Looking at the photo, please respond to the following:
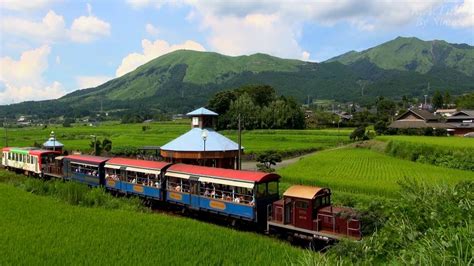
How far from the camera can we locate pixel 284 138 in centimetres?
7044

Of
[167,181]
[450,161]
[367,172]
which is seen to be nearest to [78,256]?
[167,181]

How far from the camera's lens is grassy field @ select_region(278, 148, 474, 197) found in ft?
79.8

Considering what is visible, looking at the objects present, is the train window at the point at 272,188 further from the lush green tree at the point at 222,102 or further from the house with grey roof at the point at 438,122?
the lush green tree at the point at 222,102

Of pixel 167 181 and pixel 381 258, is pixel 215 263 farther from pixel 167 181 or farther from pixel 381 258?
pixel 167 181

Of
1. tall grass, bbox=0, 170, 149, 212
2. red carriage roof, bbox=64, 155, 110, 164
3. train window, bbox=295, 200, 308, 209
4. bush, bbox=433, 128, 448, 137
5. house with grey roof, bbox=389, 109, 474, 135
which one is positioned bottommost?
tall grass, bbox=0, 170, 149, 212

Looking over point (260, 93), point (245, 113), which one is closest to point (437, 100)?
point (260, 93)

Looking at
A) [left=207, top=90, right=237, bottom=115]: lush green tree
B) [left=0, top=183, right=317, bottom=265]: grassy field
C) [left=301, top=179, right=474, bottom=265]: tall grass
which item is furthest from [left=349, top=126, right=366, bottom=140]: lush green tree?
[left=301, top=179, right=474, bottom=265]: tall grass

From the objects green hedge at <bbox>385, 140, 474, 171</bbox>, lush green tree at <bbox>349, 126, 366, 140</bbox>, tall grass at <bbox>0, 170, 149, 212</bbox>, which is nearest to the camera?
tall grass at <bbox>0, 170, 149, 212</bbox>

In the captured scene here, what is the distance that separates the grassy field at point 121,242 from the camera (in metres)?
12.0

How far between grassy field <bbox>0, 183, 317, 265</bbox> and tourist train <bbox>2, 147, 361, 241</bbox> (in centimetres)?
229

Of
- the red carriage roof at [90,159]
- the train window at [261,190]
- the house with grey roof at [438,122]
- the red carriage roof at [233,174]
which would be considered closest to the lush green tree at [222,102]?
the house with grey roof at [438,122]

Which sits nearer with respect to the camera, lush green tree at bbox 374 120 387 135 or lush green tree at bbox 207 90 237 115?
lush green tree at bbox 374 120 387 135

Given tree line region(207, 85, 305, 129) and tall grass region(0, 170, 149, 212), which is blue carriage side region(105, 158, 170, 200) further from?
tree line region(207, 85, 305, 129)

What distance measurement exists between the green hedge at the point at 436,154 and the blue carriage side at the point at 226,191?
20706mm
